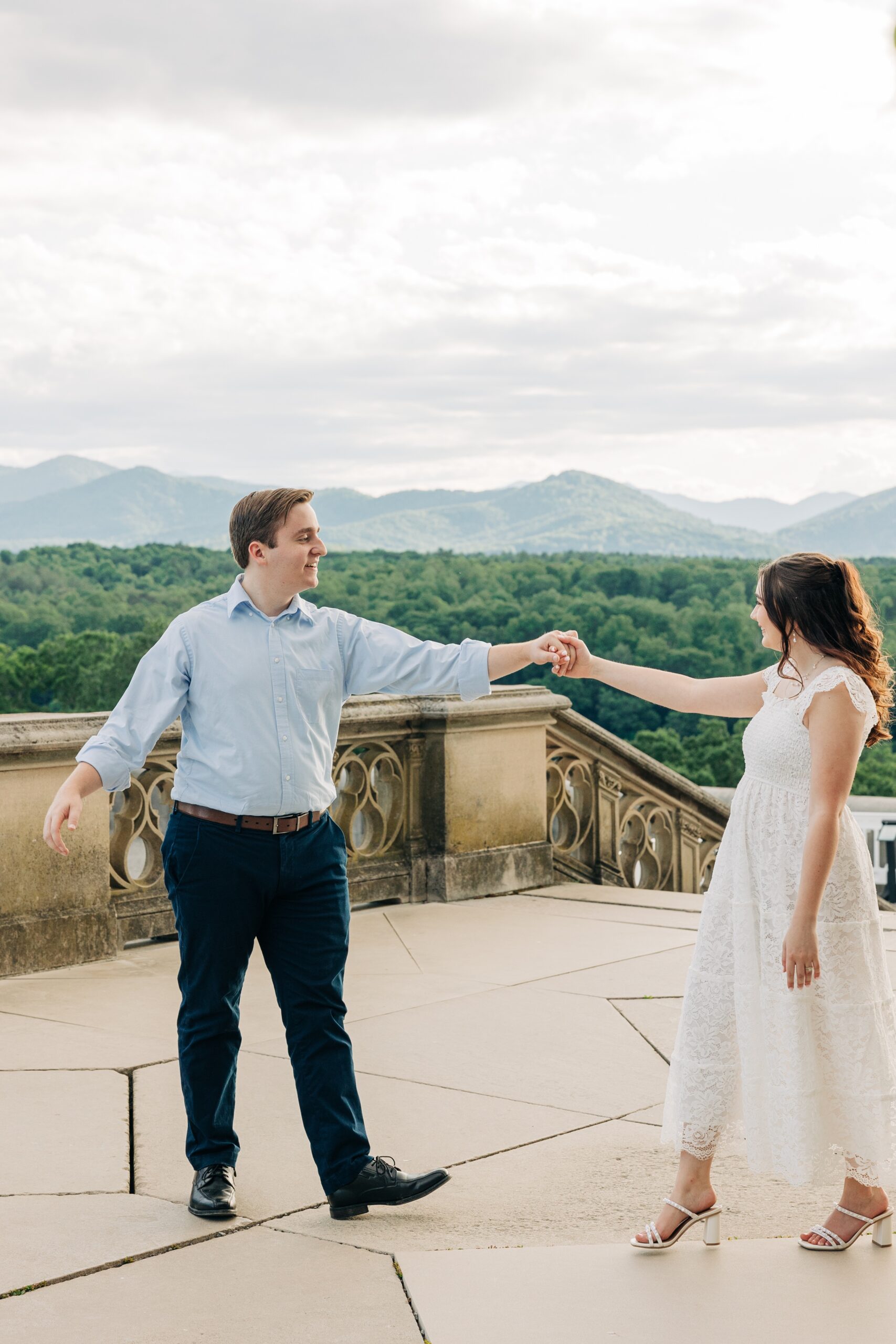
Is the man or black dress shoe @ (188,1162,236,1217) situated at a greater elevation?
the man

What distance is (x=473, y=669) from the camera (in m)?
3.88

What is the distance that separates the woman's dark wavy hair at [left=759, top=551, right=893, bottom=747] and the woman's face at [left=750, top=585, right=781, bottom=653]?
1 centimetres

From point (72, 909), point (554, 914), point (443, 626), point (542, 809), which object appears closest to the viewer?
point (72, 909)

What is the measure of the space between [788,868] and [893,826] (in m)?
12.1

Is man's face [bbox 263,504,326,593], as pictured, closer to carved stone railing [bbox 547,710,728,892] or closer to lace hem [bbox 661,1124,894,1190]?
lace hem [bbox 661,1124,894,1190]

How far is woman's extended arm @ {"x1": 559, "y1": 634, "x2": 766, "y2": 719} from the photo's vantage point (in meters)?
3.59

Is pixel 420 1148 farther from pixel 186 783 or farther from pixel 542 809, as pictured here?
pixel 542 809

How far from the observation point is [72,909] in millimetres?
6523

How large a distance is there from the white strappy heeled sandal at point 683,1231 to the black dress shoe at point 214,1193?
987 millimetres

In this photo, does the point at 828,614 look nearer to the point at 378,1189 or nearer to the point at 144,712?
the point at 144,712

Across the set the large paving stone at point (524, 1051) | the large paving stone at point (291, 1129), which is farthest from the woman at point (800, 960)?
the large paving stone at point (524, 1051)

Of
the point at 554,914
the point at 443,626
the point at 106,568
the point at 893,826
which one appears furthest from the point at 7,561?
the point at 554,914

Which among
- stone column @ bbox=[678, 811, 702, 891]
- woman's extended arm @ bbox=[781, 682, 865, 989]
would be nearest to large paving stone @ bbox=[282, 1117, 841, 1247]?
woman's extended arm @ bbox=[781, 682, 865, 989]

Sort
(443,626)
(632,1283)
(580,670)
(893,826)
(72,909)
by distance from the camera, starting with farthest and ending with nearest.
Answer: (443,626) < (893,826) < (72,909) < (580,670) < (632,1283)
